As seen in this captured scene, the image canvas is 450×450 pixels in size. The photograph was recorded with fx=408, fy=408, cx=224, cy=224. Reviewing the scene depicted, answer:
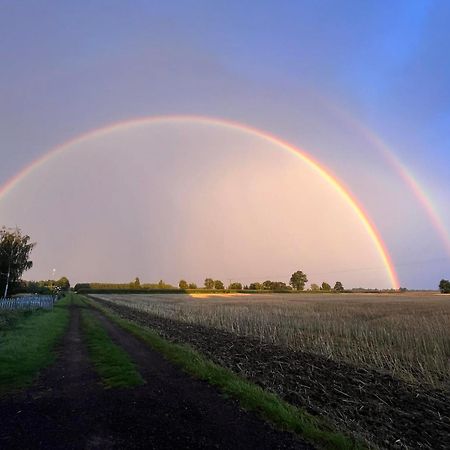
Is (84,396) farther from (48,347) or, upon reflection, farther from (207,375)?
(48,347)

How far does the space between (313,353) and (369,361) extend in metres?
2.27

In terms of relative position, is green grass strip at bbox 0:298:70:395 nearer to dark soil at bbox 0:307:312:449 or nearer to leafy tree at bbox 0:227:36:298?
dark soil at bbox 0:307:312:449

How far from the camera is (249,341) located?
2061 centimetres

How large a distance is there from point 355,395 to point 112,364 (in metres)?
8.03

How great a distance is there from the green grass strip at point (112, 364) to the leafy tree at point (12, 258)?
49.3 meters

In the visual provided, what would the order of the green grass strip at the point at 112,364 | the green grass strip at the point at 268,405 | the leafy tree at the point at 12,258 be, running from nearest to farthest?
the green grass strip at the point at 268,405
the green grass strip at the point at 112,364
the leafy tree at the point at 12,258

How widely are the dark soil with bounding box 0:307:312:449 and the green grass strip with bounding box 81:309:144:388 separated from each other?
382mm

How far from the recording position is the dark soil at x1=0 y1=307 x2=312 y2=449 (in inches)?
271

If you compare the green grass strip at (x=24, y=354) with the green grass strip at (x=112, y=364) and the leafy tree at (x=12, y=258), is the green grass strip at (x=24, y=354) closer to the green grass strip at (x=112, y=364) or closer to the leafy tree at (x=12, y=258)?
the green grass strip at (x=112, y=364)

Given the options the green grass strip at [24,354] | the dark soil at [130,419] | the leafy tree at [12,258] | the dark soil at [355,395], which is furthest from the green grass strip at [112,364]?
the leafy tree at [12,258]

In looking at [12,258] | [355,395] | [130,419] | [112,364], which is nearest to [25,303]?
[12,258]

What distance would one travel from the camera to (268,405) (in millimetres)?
8953

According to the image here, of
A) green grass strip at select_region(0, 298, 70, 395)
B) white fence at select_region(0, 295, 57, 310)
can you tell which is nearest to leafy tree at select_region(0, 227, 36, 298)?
white fence at select_region(0, 295, 57, 310)

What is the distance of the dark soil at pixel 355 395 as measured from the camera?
812cm
